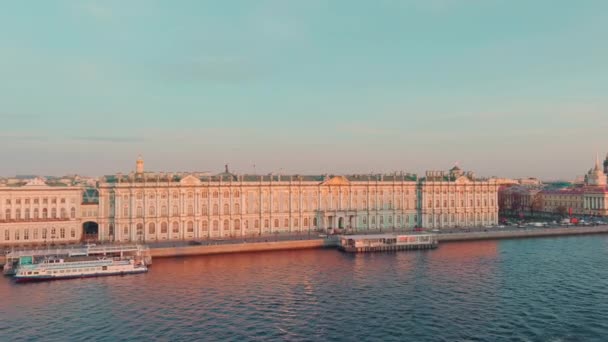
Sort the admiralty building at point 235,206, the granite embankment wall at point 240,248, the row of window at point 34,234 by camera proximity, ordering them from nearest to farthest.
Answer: the granite embankment wall at point 240,248 < the row of window at point 34,234 < the admiralty building at point 235,206

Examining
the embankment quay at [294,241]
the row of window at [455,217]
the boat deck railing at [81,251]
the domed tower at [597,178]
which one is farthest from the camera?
the domed tower at [597,178]

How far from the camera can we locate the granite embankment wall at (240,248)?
66.9 m

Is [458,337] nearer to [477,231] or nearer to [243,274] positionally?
[243,274]

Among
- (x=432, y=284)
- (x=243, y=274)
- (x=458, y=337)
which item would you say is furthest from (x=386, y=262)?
(x=458, y=337)

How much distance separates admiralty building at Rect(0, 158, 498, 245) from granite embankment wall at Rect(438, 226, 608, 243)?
960cm

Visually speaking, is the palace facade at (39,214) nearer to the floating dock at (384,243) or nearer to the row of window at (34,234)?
the row of window at (34,234)

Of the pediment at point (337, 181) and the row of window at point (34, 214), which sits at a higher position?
the pediment at point (337, 181)

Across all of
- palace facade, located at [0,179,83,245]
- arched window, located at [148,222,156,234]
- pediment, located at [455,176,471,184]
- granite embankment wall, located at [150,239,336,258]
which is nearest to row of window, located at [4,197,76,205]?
palace facade, located at [0,179,83,245]

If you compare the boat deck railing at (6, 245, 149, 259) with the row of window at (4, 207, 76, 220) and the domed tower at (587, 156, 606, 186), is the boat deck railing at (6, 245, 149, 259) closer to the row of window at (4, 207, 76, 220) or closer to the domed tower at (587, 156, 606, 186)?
the row of window at (4, 207, 76, 220)

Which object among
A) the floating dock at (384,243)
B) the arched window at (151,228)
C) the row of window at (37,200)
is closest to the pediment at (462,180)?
the floating dock at (384,243)

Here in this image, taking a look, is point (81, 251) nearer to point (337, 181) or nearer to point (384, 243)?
point (384, 243)

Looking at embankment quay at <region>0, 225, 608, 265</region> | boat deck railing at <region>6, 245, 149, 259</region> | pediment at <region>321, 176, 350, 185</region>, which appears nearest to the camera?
boat deck railing at <region>6, 245, 149, 259</region>

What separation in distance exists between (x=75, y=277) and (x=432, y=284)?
1538 inches

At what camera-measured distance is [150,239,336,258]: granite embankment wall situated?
66.9 metres
